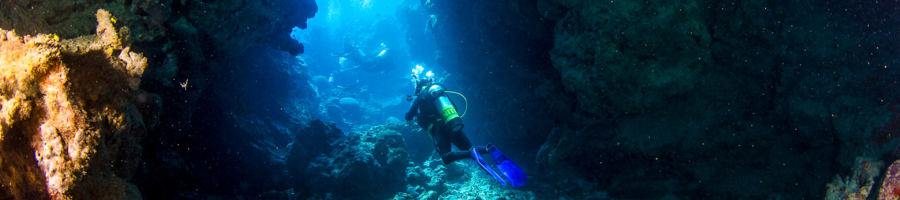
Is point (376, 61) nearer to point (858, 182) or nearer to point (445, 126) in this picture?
point (445, 126)

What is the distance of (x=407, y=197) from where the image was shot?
16.2ft

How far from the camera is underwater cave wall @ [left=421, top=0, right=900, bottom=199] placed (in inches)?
114

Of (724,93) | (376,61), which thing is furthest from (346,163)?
(376,61)

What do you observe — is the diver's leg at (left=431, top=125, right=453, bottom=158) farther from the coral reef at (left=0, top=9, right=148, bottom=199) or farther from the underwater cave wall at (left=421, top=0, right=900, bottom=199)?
the coral reef at (left=0, top=9, right=148, bottom=199)

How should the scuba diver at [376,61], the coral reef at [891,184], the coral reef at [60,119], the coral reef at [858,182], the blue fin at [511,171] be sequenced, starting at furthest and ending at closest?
the scuba diver at [376,61]
the blue fin at [511,171]
the coral reef at [858,182]
the coral reef at [891,184]
the coral reef at [60,119]

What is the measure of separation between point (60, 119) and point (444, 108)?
393 centimetres

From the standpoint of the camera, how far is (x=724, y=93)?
11.1 ft

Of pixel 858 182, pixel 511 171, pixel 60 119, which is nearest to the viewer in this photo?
pixel 60 119

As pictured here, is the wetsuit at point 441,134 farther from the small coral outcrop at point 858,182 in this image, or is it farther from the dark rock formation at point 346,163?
the small coral outcrop at point 858,182

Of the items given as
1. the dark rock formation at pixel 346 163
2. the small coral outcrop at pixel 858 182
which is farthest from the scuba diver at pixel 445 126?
the small coral outcrop at pixel 858 182

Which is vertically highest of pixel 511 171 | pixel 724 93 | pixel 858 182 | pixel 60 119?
pixel 724 93

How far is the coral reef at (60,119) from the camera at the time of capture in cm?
176

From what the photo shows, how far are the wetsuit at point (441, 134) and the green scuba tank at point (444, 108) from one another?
0.27 feet

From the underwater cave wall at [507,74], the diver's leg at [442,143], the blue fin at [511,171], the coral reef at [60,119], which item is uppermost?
the underwater cave wall at [507,74]
